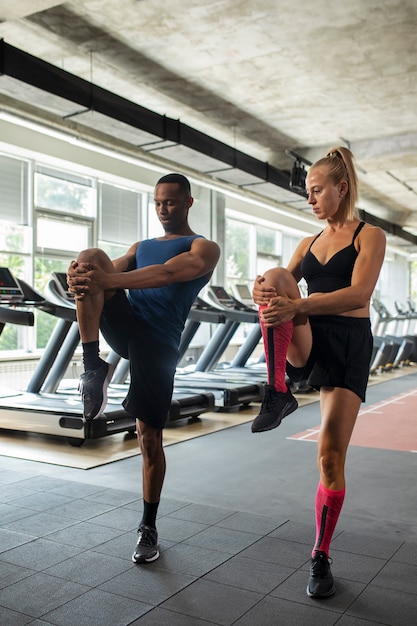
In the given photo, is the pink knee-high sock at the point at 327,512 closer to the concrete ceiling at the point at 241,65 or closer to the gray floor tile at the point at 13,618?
the gray floor tile at the point at 13,618

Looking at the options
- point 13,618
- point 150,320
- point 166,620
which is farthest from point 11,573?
point 150,320

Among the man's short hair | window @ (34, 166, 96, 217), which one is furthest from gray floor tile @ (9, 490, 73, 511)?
window @ (34, 166, 96, 217)

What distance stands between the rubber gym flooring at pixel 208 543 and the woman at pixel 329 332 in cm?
23

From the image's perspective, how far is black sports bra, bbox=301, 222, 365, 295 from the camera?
2.17 meters

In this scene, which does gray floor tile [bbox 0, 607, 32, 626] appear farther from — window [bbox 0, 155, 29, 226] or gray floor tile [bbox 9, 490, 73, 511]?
window [bbox 0, 155, 29, 226]

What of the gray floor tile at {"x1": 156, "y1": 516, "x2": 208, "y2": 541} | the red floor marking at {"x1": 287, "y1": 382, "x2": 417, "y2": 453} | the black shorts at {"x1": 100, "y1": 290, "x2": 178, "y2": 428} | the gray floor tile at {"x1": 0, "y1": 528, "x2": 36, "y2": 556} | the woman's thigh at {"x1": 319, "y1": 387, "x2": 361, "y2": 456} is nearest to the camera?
the woman's thigh at {"x1": 319, "y1": 387, "x2": 361, "y2": 456}

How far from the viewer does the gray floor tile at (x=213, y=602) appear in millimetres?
1982

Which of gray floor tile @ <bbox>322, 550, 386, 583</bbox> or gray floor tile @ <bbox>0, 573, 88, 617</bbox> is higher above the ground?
gray floor tile @ <bbox>0, 573, 88, 617</bbox>

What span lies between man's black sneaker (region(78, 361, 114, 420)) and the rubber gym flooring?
59cm

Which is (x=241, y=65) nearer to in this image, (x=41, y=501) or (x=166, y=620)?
(x=41, y=501)

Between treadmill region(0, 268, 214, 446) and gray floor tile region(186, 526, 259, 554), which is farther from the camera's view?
treadmill region(0, 268, 214, 446)

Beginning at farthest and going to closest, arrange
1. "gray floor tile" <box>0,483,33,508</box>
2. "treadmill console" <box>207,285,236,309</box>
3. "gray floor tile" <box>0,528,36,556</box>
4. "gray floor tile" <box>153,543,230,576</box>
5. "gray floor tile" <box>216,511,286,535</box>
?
"treadmill console" <box>207,285,236,309</box> → "gray floor tile" <box>0,483,33,508</box> → "gray floor tile" <box>216,511,286,535</box> → "gray floor tile" <box>0,528,36,556</box> → "gray floor tile" <box>153,543,230,576</box>

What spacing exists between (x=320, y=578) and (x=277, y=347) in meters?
0.80

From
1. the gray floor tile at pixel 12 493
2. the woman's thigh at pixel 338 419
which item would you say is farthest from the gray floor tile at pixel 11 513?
the woman's thigh at pixel 338 419
